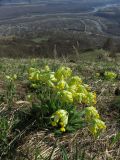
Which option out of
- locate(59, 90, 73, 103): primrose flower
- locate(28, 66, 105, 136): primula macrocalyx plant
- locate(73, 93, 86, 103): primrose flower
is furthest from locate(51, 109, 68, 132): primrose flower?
locate(73, 93, 86, 103): primrose flower

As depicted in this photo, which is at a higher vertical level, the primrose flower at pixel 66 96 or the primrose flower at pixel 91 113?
the primrose flower at pixel 66 96

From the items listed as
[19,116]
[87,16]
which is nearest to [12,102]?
[19,116]

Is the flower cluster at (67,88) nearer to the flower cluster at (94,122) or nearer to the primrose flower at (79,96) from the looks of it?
the primrose flower at (79,96)

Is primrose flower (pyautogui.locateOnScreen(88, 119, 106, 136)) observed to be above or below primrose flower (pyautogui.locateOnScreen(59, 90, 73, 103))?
below

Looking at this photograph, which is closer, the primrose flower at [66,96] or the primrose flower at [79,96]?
the primrose flower at [66,96]

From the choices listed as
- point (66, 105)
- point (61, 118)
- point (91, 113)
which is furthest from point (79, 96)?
point (61, 118)

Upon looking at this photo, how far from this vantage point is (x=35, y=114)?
448 cm

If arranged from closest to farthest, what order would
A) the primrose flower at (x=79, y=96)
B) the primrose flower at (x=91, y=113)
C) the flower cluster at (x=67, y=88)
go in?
the primrose flower at (x=91, y=113), the flower cluster at (x=67, y=88), the primrose flower at (x=79, y=96)

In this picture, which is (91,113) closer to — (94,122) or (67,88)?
(94,122)

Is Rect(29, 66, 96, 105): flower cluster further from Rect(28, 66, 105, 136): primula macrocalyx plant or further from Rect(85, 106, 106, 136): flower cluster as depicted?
Rect(85, 106, 106, 136): flower cluster

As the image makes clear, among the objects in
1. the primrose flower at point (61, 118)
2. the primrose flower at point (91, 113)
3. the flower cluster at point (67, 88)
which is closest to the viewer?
the primrose flower at point (61, 118)

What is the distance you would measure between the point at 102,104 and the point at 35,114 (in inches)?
44.8

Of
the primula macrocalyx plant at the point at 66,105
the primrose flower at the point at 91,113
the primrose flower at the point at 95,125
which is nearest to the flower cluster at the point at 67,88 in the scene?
the primula macrocalyx plant at the point at 66,105

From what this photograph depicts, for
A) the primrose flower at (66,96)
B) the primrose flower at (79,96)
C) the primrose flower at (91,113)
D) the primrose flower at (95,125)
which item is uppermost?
the primrose flower at (66,96)
